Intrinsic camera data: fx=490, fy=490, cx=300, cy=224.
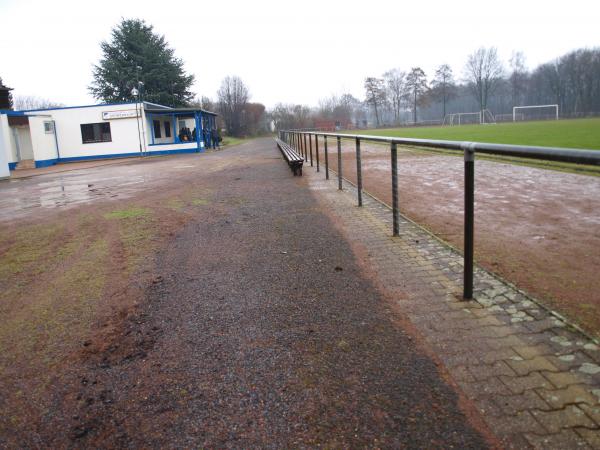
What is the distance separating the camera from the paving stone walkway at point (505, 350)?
7.18ft

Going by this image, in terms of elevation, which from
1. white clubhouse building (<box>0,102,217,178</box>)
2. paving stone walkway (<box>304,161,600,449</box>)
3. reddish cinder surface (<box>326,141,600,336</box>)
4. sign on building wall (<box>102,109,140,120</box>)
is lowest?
paving stone walkway (<box>304,161,600,449</box>)

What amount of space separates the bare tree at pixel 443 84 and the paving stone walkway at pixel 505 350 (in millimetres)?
99768

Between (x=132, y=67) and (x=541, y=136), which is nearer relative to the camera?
(x=541, y=136)

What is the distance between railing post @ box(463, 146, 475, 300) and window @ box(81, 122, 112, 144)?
33.2m

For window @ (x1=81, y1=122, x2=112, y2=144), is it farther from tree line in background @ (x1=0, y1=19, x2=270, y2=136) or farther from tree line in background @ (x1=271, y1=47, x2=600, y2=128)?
tree line in background @ (x1=271, y1=47, x2=600, y2=128)

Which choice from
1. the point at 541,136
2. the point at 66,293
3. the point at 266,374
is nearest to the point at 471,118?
the point at 541,136

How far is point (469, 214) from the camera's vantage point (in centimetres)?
360

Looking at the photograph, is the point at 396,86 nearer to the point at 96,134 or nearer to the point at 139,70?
the point at 139,70

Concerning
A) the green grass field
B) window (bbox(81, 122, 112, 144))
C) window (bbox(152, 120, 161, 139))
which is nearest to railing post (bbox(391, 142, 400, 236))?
the green grass field

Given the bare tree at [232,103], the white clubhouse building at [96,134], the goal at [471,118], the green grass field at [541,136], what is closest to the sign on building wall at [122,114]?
the white clubhouse building at [96,134]

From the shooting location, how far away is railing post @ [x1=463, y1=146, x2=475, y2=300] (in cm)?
356

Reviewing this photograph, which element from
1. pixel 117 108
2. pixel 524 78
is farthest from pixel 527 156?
pixel 524 78

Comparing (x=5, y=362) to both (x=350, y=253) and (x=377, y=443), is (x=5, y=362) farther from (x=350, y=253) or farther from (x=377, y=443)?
(x=350, y=253)

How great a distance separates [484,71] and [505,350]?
104949 mm
